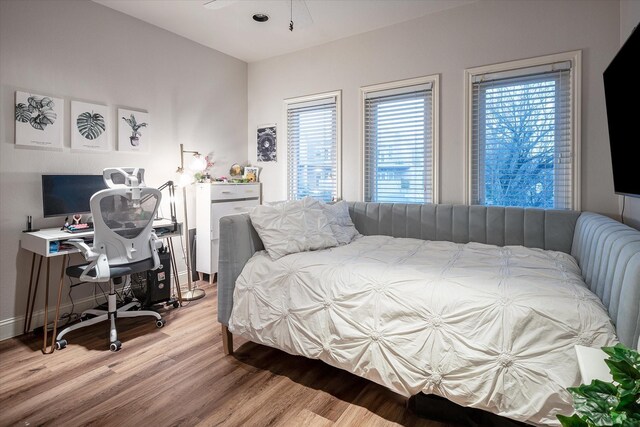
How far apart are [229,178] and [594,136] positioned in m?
3.64

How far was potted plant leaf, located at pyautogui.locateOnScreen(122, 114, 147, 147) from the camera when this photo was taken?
3311mm

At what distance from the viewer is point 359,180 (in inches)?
145

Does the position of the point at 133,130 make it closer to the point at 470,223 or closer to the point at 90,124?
the point at 90,124

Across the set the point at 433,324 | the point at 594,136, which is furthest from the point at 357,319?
the point at 594,136

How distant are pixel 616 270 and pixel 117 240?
111 inches

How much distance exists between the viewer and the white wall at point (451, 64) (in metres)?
2.57

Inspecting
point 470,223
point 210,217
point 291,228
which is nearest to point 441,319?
point 291,228

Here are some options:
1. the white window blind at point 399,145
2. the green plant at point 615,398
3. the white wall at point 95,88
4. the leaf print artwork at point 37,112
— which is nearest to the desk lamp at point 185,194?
the white wall at point 95,88

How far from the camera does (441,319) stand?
5.29 ft

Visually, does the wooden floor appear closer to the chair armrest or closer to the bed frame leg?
the bed frame leg

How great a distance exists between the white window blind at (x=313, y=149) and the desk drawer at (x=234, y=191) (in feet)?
1.49

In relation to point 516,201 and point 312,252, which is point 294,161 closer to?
point 312,252

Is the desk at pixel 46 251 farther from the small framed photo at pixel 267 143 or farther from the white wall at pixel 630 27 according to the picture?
the white wall at pixel 630 27

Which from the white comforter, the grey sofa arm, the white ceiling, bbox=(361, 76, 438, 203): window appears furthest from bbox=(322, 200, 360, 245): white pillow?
the white ceiling
